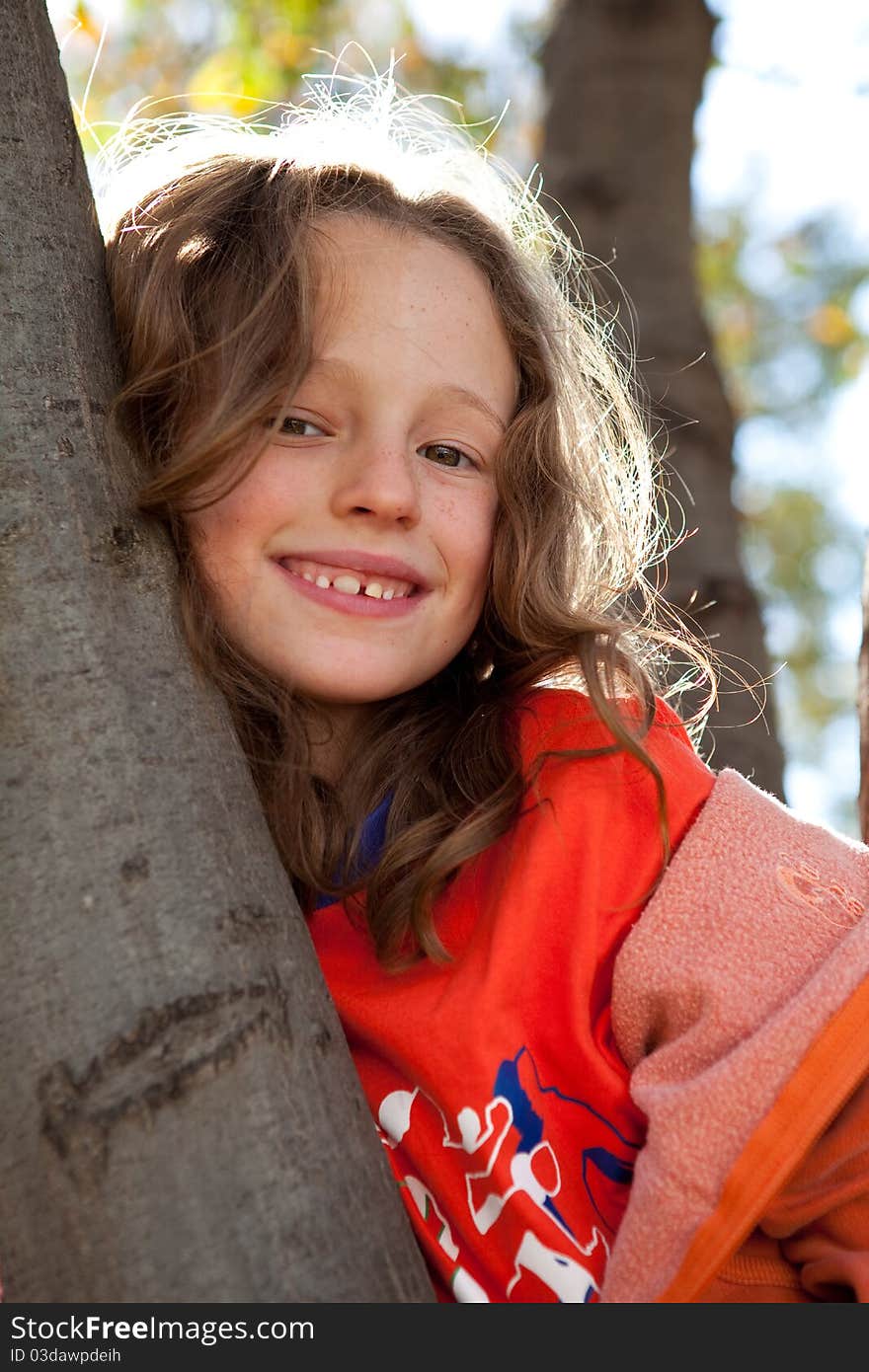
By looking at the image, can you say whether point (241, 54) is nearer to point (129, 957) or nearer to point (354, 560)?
point (354, 560)

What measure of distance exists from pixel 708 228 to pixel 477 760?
7.24m

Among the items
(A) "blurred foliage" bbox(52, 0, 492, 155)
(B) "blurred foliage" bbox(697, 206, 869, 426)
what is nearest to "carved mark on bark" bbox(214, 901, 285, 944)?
(A) "blurred foliage" bbox(52, 0, 492, 155)

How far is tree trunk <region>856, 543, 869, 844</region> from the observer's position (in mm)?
2086

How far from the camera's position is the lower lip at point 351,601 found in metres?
1.80

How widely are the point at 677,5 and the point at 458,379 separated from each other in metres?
2.14

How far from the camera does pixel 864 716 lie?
2.12 metres

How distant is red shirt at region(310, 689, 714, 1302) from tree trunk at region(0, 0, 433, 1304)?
13.4 inches

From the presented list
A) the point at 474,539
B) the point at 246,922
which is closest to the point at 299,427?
the point at 474,539

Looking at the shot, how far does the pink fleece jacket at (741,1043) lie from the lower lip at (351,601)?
49 cm

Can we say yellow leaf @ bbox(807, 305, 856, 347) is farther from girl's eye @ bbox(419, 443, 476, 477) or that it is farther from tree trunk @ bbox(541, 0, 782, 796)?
girl's eye @ bbox(419, 443, 476, 477)

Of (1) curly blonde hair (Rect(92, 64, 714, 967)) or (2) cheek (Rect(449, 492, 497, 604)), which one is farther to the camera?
(2) cheek (Rect(449, 492, 497, 604))

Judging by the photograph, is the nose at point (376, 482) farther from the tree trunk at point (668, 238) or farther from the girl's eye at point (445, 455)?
the tree trunk at point (668, 238)

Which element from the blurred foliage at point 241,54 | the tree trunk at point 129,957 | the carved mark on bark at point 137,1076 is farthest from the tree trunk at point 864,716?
the blurred foliage at point 241,54
